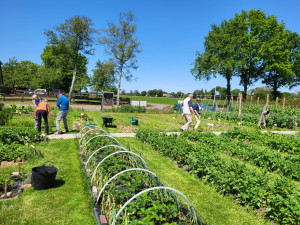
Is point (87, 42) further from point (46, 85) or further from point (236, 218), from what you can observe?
point (236, 218)

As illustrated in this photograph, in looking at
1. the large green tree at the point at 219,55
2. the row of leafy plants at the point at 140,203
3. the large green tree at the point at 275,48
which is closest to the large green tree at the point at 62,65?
the large green tree at the point at 219,55

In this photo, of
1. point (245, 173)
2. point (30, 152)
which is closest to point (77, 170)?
point (30, 152)

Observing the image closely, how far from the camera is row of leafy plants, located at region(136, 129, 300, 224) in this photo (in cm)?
338

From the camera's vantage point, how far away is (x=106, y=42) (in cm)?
2680

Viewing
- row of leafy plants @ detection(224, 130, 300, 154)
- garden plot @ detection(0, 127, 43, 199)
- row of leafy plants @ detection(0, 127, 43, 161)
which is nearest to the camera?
garden plot @ detection(0, 127, 43, 199)

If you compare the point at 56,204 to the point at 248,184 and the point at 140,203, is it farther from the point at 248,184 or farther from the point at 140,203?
the point at 248,184

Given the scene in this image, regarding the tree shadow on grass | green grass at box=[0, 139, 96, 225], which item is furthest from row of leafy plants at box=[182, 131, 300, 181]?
the tree shadow on grass

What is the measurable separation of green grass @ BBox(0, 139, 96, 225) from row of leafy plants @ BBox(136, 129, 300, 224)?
2.79m

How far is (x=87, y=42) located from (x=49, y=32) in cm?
462

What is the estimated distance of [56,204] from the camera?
3.74 meters

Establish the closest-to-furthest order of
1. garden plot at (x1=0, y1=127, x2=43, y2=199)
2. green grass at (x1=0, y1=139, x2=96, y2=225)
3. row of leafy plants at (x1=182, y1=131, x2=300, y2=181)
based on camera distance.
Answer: green grass at (x1=0, y1=139, x2=96, y2=225)
garden plot at (x1=0, y1=127, x2=43, y2=199)
row of leafy plants at (x1=182, y1=131, x2=300, y2=181)

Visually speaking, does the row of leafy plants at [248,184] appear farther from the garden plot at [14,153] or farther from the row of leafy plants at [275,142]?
the row of leafy plants at [275,142]

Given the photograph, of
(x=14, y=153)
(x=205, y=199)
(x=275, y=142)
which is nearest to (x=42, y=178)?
(x=14, y=153)

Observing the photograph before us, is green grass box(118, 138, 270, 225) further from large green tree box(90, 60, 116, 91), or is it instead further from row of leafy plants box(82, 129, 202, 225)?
large green tree box(90, 60, 116, 91)
